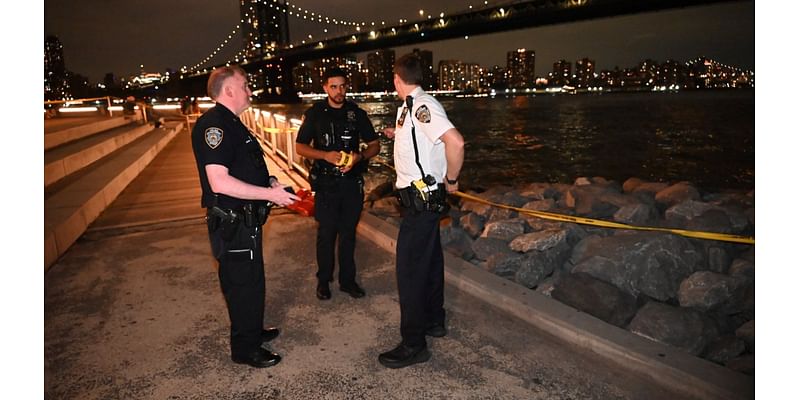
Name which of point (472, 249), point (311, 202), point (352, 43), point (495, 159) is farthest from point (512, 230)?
point (352, 43)

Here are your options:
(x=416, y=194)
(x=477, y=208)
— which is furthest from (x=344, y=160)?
(x=477, y=208)

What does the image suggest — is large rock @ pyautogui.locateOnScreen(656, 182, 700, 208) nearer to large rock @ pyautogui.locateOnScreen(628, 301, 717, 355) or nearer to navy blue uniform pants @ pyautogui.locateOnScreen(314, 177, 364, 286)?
large rock @ pyautogui.locateOnScreen(628, 301, 717, 355)

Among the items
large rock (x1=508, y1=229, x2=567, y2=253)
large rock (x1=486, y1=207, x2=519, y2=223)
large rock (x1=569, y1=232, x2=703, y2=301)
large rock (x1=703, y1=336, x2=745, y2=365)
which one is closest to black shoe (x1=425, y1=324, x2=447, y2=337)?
large rock (x1=569, y1=232, x2=703, y2=301)

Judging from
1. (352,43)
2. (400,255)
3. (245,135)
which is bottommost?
(400,255)

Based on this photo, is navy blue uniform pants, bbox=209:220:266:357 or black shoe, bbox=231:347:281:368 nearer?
navy blue uniform pants, bbox=209:220:266:357

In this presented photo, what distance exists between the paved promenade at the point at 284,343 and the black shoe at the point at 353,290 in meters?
0.08

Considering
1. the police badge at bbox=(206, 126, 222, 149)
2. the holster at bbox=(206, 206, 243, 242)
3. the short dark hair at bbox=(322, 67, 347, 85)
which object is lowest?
the holster at bbox=(206, 206, 243, 242)

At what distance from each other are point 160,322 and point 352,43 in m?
70.5

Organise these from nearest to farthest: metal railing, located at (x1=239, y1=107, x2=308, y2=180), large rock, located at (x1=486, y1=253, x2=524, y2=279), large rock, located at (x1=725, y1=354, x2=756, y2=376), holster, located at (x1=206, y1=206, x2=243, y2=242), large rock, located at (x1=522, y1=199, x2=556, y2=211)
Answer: holster, located at (x1=206, y1=206, x2=243, y2=242) < large rock, located at (x1=725, y1=354, x2=756, y2=376) < large rock, located at (x1=486, y1=253, x2=524, y2=279) < large rock, located at (x1=522, y1=199, x2=556, y2=211) < metal railing, located at (x1=239, y1=107, x2=308, y2=180)

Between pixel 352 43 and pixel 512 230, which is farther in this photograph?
pixel 352 43

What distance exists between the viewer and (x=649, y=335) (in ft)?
12.1

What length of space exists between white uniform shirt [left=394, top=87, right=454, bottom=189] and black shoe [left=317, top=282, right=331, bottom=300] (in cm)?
139

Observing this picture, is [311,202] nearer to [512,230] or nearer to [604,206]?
[512,230]

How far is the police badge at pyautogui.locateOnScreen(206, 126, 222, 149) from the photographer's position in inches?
115
